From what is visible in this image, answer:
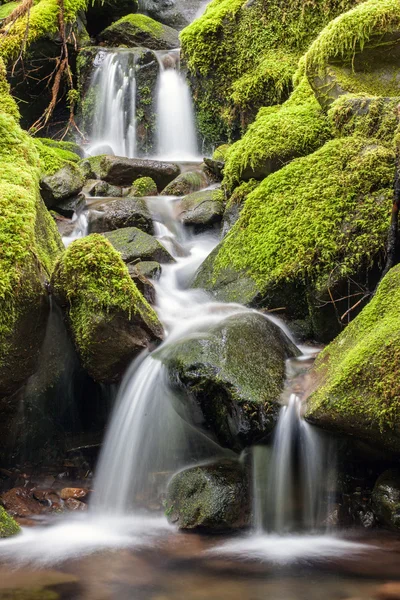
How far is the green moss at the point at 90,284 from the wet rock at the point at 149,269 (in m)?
1.92

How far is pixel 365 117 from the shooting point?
5.61 m

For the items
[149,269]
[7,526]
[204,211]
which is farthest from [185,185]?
[7,526]

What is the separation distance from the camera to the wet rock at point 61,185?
7.78m

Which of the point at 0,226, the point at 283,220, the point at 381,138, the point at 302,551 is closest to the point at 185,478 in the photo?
the point at 302,551

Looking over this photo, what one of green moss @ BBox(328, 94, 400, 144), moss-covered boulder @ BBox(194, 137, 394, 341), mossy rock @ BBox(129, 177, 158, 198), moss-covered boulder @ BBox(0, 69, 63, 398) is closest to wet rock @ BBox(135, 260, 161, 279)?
moss-covered boulder @ BBox(194, 137, 394, 341)

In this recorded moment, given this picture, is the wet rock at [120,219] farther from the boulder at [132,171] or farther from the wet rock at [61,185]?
Answer: the boulder at [132,171]

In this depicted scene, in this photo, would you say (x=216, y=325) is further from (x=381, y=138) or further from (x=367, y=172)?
(x=381, y=138)

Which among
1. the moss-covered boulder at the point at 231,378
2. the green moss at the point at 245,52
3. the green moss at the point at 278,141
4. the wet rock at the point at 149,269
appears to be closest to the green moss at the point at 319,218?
the green moss at the point at 278,141

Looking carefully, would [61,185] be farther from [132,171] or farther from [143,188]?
[132,171]

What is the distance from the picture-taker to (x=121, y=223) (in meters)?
7.54

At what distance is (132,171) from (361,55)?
14.0 ft

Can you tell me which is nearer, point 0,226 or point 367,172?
point 0,226

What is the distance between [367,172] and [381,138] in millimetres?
537

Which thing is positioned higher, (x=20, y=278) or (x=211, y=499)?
(x=20, y=278)
